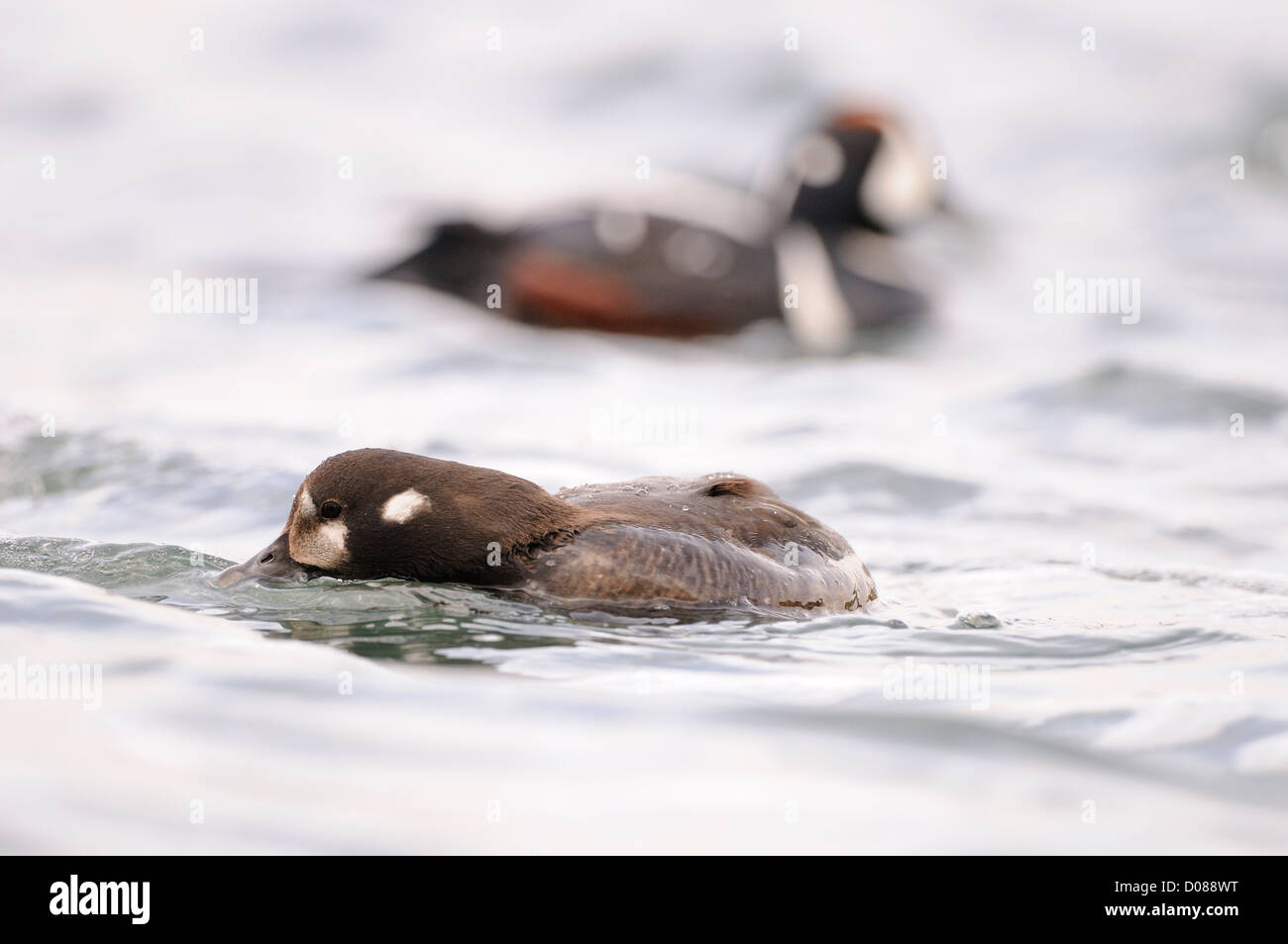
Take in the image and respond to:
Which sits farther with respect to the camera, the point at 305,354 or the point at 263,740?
the point at 305,354

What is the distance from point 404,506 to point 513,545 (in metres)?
0.40

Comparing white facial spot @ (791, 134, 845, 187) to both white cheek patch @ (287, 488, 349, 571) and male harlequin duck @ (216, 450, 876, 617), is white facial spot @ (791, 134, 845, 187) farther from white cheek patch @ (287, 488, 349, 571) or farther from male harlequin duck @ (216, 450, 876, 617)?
white cheek patch @ (287, 488, 349, 571)

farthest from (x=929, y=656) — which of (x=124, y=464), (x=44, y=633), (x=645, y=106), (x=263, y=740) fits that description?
(x=645, y=106)

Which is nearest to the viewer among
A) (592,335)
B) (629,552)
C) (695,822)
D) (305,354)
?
(695,822)

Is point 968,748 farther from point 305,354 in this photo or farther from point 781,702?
point 305,354

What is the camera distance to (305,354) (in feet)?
39.2

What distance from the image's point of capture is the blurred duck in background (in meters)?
12.8

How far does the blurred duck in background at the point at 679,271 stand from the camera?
12.8m

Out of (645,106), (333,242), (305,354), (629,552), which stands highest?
(645,106)

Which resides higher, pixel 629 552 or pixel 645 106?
pixel 645 106

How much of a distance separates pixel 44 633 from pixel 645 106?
14.5 m

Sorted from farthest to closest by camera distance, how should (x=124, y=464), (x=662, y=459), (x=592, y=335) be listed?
(x=592, y=335), (x=662, y=459), (x=124, y=464)

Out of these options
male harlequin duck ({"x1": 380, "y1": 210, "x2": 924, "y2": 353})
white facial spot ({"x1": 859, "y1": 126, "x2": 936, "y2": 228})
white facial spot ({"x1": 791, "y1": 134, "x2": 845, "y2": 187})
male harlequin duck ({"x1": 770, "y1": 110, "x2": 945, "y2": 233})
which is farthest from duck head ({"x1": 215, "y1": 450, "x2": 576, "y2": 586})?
white facial spot ({"x1": 859, "y1": 126, "x2": 936, "y2": 228})

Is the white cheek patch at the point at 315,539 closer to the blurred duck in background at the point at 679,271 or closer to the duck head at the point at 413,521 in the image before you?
the duck head at the point at 413,521
